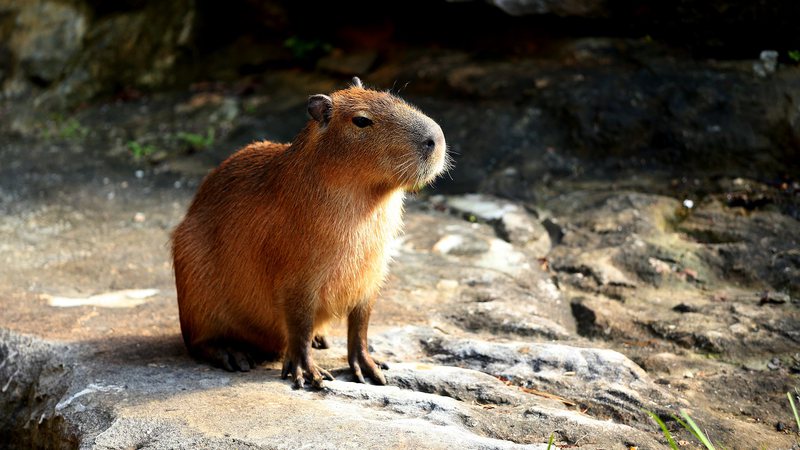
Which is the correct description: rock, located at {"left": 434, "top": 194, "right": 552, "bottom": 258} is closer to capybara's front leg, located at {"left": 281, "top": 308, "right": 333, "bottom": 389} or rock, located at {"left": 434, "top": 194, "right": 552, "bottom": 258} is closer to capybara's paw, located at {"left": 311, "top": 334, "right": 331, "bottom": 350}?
capybara's paw, located at {"left": 311, "top": 334, "right": 331, "bottom": 350}

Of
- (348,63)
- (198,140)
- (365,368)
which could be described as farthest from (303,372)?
(348,63)

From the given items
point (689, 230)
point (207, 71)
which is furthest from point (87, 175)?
point (689, 230)

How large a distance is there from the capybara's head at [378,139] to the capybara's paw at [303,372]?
0.86 m

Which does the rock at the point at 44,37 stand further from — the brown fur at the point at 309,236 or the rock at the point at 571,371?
the rock at the point at 571,371

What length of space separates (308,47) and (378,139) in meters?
5.22

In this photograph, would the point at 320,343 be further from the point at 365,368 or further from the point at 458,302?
the point at 458,302

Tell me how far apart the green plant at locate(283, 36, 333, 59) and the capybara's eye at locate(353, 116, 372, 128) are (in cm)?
513

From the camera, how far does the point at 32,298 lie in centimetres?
560

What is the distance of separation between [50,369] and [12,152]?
4.55 meters

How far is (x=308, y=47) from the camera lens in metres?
9.12

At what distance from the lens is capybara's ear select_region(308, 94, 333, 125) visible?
425 cm

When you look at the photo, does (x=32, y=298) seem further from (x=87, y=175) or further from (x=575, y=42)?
(x=575, y=42)

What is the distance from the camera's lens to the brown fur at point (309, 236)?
13.7 feet

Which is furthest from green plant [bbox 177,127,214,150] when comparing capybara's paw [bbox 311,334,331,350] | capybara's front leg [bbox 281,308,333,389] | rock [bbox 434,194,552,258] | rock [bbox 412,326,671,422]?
capybara's front leg [bbox 281,308,333,389]
